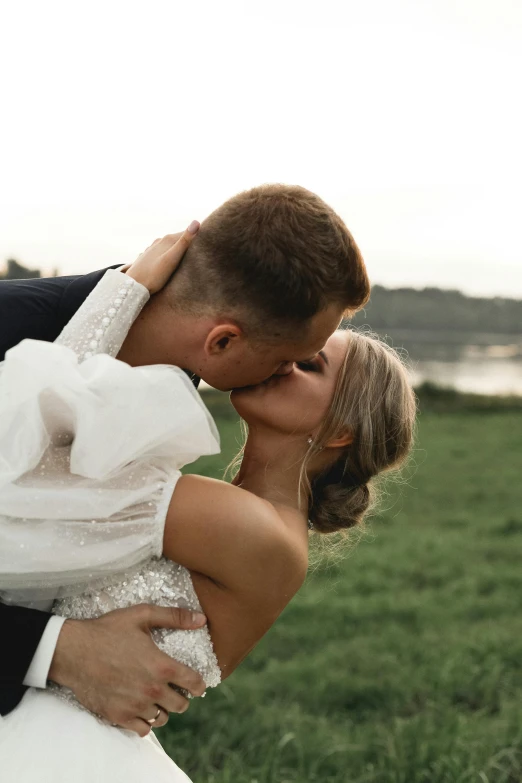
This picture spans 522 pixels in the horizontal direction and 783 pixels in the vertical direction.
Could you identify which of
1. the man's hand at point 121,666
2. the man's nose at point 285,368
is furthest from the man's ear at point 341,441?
the man's hand at point 121,666

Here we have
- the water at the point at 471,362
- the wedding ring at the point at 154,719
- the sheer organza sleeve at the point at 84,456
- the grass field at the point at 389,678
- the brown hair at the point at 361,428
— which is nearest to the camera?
the sheer organza sleeve at the point at 84,456

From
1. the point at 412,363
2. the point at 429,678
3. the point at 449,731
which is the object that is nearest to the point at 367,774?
the point at 449,731

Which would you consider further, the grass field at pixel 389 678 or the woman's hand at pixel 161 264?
the grass field at pixel 389 678

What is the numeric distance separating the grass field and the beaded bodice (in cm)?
206

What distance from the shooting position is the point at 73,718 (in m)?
2.31

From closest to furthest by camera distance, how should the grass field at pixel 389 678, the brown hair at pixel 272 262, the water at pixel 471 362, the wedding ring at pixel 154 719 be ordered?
the wedding ring at pixel 154 719 < the brown hair at pixel 272 262 < the grass field at pixel 389 678 < the water at pixel 471 362

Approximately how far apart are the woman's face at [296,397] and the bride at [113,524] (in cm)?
43

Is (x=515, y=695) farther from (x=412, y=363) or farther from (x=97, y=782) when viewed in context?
(x=97, y=782)

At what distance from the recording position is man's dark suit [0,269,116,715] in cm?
228

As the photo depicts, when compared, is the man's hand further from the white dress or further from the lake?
the lake

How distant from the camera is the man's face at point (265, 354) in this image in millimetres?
2643

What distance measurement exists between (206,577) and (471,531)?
8.23m

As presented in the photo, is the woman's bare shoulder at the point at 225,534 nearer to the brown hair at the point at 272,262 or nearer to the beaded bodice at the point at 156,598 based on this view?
the beaded bodice at the point at 156,598

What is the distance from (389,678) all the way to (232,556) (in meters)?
3.93
